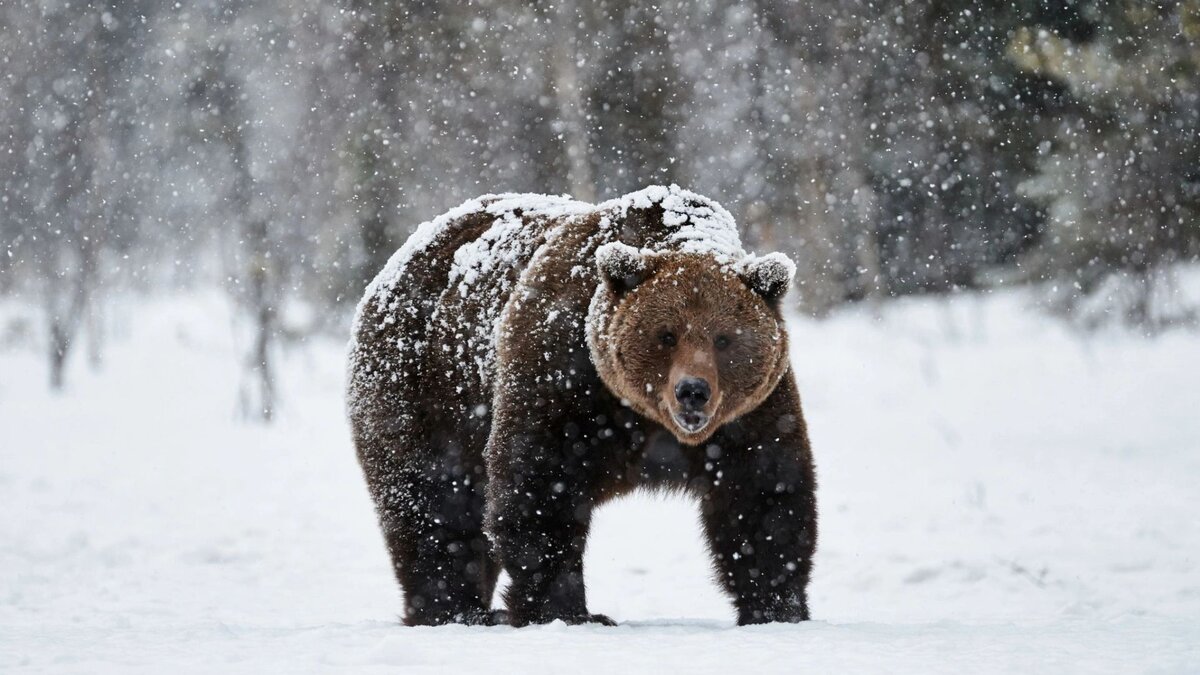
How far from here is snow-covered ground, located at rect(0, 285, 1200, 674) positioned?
353cm

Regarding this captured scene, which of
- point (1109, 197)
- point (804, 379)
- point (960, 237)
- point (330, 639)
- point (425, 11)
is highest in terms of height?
point (425, 11)

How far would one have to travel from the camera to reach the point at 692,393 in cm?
400

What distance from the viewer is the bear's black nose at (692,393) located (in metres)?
3.99

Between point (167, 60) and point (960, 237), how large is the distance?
40.4ft

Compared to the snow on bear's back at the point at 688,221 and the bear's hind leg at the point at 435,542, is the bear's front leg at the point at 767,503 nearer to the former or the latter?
the snow on bear's back at the point at 688,221

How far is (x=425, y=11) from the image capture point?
1501 centimetres

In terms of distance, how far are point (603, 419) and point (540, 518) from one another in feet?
1.44

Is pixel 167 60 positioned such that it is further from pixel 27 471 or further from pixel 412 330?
pixel 412 330

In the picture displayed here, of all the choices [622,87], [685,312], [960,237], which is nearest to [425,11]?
[622,87]

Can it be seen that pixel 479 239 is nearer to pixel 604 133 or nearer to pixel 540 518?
pixel 540 518

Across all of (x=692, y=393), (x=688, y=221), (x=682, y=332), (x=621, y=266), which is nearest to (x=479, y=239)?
(x=688, y=221)

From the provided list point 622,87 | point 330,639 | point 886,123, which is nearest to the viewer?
point 330,639

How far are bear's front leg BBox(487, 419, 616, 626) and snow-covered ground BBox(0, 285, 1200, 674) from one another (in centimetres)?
30

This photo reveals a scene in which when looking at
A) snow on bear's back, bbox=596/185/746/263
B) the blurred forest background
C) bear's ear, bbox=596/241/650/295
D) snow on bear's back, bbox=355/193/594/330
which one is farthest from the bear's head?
the blurred forest background
